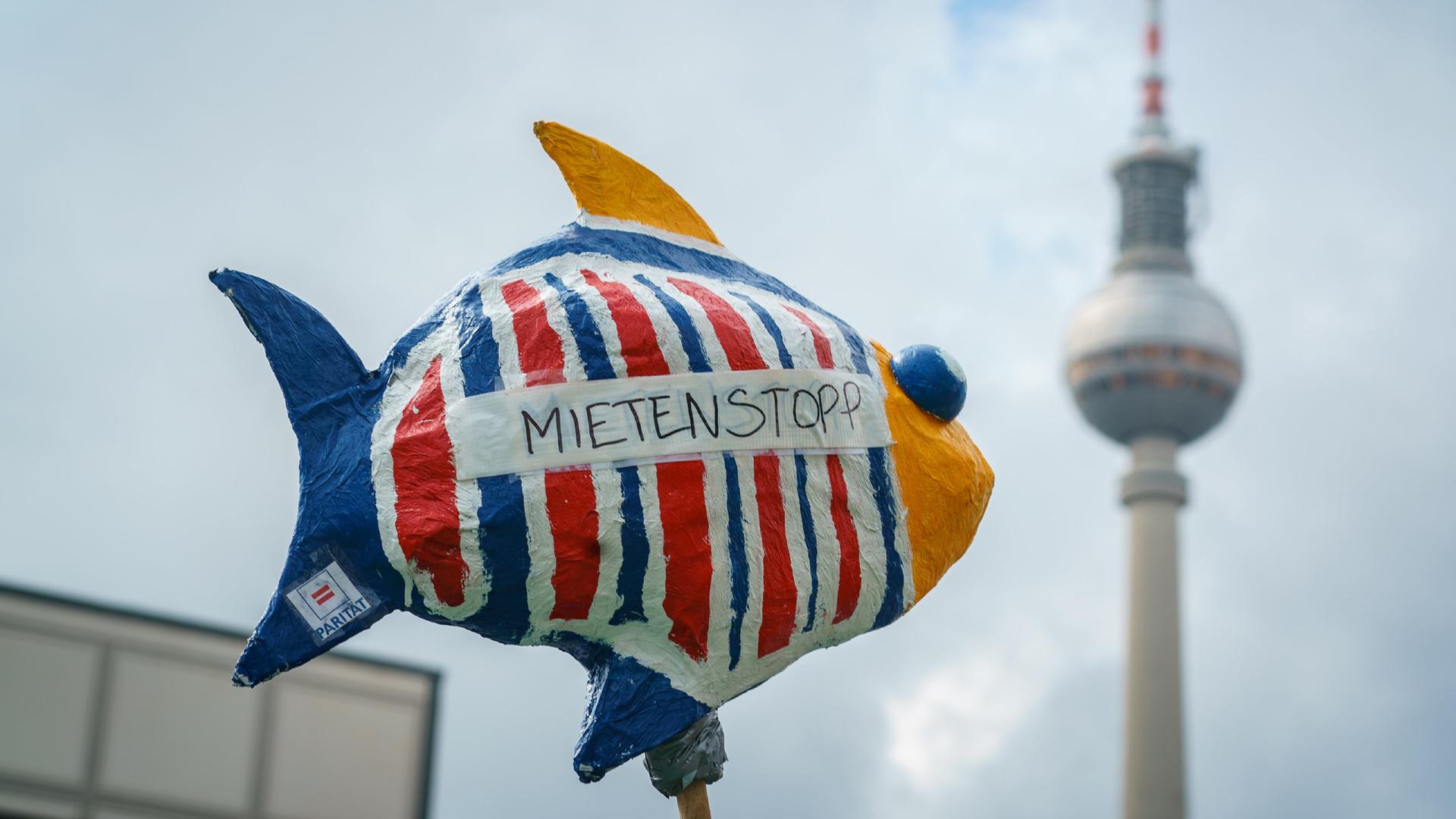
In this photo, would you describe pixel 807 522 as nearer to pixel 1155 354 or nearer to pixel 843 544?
pixel 843 544

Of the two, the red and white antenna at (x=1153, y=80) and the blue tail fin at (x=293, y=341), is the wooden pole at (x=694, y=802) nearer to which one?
the blue tail fin at (x=293, y=341)

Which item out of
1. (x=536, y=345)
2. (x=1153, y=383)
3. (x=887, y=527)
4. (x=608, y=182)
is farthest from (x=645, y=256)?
(x=1153, y=383)

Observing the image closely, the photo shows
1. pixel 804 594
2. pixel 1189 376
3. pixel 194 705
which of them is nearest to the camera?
pixel 804 594

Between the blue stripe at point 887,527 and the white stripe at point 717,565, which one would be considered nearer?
the white stripe at point 717,565

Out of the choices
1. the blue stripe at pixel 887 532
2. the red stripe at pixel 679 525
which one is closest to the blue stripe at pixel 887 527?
the blue stripe at pixel 887 532

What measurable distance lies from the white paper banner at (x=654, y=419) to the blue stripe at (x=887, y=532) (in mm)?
90

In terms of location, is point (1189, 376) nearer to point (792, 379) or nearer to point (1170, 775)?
point (1170, 775)

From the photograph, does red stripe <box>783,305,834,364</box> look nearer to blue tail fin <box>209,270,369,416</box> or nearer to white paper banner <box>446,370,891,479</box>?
white paper banner <box>446,370,891,479</box>

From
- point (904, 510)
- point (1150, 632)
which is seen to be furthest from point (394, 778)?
point (1150, 632)

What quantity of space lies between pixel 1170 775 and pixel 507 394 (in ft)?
318

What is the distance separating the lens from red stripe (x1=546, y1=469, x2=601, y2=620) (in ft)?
25.1

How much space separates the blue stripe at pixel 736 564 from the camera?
26.2 feet

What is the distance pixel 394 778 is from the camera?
18.9m

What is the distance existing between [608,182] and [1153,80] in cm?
10154
